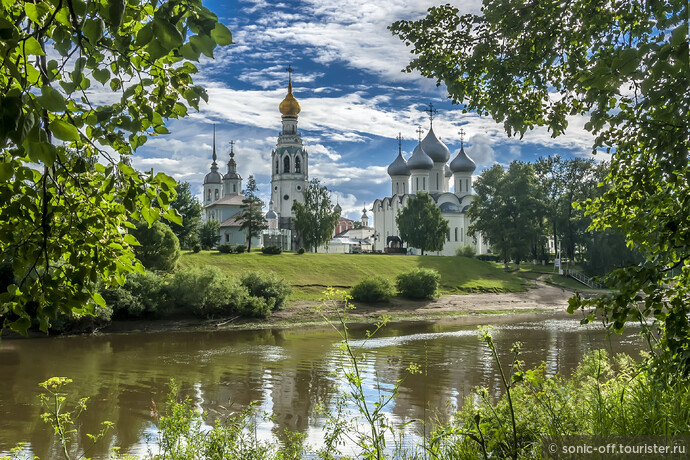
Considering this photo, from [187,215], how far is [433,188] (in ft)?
101

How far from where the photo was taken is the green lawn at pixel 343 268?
35531 mm

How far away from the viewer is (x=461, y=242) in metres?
64.1

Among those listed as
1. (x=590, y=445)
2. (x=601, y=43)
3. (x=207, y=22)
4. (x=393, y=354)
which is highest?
(x=601, y=43)

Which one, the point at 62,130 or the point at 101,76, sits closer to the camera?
the point at 62,130

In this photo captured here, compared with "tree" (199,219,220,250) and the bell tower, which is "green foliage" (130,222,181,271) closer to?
"tree" (199,219,220,250)

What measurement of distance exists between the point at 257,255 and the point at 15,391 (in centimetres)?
2767

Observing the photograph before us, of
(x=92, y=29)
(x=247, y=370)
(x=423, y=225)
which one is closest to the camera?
(x=92, y=29)

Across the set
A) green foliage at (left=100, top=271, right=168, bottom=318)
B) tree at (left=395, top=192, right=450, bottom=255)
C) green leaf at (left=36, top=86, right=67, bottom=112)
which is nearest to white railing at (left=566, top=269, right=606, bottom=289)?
tree at (left=395, top=192, right=450, bottom=255)

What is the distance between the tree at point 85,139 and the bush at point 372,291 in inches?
1110

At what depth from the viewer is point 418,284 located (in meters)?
33.8

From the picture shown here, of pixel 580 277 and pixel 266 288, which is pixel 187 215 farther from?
pixel 580 277

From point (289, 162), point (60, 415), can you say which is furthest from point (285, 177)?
point (60, 415)

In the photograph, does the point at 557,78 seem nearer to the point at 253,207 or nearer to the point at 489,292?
the point at 489,292

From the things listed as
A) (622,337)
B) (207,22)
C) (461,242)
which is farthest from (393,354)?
(461,242)
